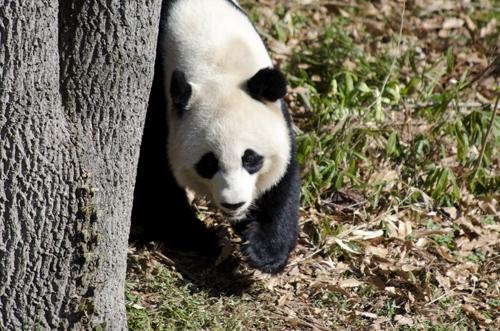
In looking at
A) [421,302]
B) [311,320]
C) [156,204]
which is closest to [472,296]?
[421,302]

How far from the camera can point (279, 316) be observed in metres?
4.03

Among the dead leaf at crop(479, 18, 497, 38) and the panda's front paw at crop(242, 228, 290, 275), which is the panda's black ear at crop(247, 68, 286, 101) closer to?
the panda's front paw at crop(242, 228, 290, 275)

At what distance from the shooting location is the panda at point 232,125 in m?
3.93

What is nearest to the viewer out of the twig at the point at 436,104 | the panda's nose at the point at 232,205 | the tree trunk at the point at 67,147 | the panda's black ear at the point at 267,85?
the tree trunk at the point at 67,147

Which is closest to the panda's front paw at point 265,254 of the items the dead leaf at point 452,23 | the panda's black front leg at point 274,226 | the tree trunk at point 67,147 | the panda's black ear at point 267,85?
the panda's black front leg at point 274,226

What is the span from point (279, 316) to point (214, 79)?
3.66 feet

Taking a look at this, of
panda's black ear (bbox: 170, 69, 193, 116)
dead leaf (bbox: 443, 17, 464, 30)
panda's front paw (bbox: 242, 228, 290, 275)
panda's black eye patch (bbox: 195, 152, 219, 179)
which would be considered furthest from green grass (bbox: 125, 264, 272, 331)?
dead leaf (bbox: 443, 17, 464, 30)

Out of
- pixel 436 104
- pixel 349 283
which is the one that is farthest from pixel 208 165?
pixel 436 104

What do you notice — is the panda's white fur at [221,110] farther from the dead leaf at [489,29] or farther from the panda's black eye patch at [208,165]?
the dead leaf at [489,29]

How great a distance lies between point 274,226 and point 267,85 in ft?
2.35

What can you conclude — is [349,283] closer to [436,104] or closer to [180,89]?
[180,89]

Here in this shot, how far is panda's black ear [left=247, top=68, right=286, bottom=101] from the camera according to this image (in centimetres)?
399

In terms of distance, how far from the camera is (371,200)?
16.4 feet

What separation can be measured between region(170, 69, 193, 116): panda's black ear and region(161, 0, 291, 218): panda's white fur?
0.12 ft
